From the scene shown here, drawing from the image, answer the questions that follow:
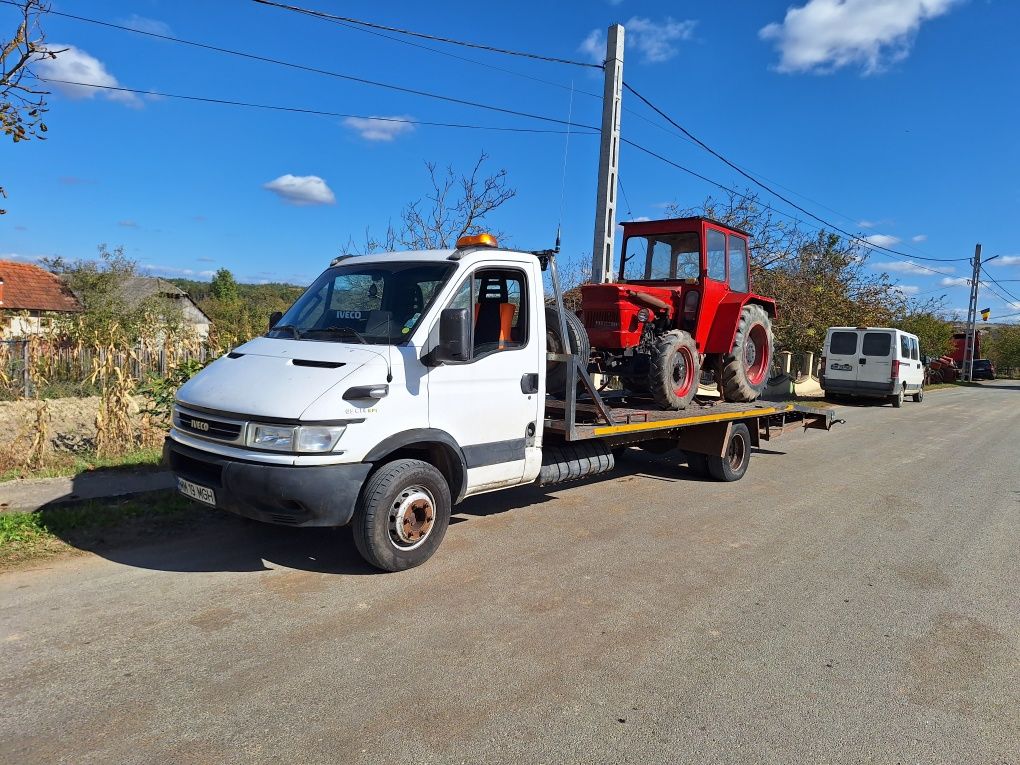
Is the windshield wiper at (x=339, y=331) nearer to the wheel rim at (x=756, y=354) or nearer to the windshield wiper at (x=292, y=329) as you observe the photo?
the windshield wiper at (x=292, y=329)

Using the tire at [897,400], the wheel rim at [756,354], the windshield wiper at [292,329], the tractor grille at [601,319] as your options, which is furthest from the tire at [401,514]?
the tire at [897,400]

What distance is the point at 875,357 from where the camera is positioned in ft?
63.4

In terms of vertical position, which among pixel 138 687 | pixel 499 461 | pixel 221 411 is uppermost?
pixel 221 411

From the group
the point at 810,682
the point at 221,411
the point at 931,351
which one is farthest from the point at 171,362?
the point at 931,351

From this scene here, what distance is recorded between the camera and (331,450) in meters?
4.15

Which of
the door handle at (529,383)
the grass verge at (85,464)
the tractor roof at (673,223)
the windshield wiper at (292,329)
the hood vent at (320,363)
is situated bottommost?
the grass verge at (85,464)

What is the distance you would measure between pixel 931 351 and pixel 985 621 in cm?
4042

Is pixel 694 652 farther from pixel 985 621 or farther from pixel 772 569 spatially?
pixel 985 621

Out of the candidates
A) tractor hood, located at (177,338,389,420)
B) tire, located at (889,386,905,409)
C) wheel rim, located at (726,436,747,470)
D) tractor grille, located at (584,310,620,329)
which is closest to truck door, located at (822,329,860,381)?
tire, located at (889,386,905,409)

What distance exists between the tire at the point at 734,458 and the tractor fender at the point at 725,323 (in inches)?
40.7

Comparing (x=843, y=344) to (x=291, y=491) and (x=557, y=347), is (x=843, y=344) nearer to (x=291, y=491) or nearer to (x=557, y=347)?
(x=557, y=347)

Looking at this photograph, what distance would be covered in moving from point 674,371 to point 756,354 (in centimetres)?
261

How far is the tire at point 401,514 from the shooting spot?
4355mm

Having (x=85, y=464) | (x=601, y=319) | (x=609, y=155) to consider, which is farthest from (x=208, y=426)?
(x=609, y=155)
